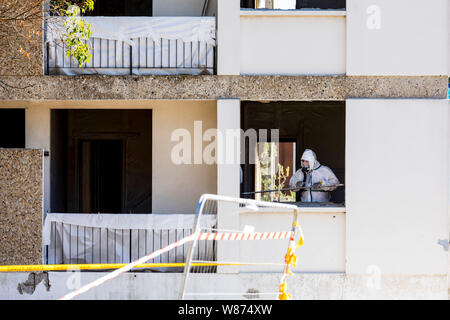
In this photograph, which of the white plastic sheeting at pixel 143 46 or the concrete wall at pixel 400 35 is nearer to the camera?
the concrete wall at pixel 400 35

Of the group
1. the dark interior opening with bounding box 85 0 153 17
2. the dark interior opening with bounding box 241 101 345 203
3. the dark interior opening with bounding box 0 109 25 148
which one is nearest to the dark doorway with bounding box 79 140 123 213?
the dark interior opening with bounding box 0 109 25 148

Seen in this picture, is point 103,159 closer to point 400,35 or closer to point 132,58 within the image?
point 132,58

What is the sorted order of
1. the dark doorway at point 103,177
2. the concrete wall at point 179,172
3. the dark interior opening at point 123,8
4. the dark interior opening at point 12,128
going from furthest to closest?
1. the dark doorway at point 103,177
2. the dark interior opening at point 123,8
3. the dark interior opening at point 12,128
4. the concrete wall at point 179,172

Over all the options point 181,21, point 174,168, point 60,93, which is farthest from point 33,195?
point 181,21

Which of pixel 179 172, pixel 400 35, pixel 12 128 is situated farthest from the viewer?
pixel 12 128

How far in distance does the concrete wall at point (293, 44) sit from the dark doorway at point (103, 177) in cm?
519

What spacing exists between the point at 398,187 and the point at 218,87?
3.21 metres

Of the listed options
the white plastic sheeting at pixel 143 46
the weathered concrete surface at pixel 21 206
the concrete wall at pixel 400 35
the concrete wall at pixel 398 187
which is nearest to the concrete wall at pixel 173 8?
the white plastic sheeting at pixel 143 46

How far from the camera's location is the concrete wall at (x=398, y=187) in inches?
404

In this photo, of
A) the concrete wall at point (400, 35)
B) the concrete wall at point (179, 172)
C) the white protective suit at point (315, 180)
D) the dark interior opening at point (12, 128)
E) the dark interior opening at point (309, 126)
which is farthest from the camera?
the dark interior opening at point (309, 126)

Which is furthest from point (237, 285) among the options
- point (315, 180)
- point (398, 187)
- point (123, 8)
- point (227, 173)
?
point (123, 8)

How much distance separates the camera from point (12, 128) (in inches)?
508

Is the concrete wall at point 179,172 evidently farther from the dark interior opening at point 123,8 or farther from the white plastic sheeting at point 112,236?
the dark interior opening at point 123,8

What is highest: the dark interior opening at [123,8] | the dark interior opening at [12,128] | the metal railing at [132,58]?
the dark interior opening at [123,8]
